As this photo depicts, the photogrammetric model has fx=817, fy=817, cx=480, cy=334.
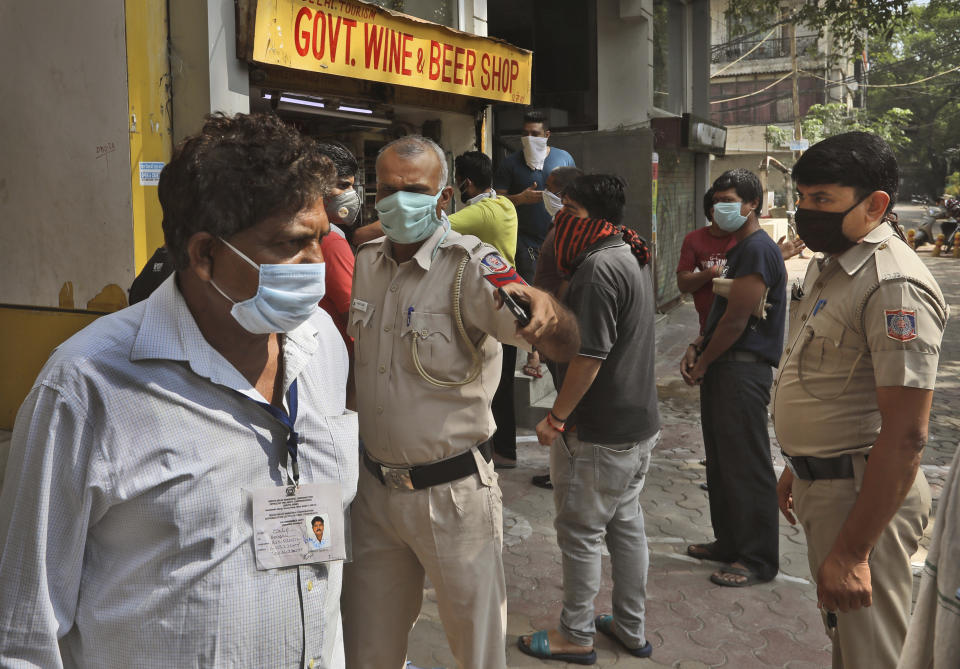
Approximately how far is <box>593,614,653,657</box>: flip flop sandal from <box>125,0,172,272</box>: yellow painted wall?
3.25 m

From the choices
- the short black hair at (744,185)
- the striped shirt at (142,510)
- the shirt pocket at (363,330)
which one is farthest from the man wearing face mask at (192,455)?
the short black hair at (744,185)

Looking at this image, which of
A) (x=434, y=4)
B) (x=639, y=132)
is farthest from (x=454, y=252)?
(x=639, y=132)

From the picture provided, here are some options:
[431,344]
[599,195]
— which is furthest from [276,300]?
[599,195]

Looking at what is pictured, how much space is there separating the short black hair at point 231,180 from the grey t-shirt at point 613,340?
1.91 meters

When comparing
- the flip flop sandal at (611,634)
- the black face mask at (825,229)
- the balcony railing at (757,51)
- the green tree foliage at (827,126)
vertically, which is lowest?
the flip flop sandal at (611,634)

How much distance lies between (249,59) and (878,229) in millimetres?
3867

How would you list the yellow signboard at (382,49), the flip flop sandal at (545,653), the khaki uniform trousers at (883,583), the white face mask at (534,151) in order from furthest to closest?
1. the white face mask at (534,151)
2. the yellow signboard at (382,49)
3. the flip flop sandal at (545,653)
4. the khaki uniform trousers at (883,583)

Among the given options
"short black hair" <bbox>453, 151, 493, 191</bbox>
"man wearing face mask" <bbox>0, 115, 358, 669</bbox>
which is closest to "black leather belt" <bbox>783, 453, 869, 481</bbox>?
"man wearing face mask" <bbox>0, 115, 358, 669</bbox>

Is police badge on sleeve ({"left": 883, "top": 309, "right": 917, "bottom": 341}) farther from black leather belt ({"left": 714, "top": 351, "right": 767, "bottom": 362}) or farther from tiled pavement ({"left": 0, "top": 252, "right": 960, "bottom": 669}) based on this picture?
black leather belt ({"left": 714, "top": 351, "right": 767, "bottom": 362})

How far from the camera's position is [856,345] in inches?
98.6

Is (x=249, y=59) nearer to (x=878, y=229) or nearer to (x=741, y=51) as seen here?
(x=878, y=229)

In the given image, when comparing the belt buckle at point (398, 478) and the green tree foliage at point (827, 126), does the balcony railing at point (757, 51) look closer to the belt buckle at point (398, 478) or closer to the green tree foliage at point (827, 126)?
the green tree foliage at point (827, 126)

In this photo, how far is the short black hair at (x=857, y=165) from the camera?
2572 mm

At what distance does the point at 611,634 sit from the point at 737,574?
3.16ft
